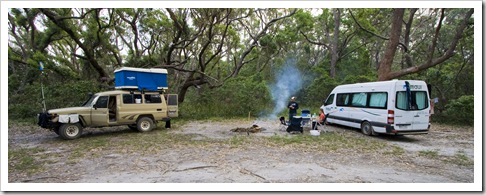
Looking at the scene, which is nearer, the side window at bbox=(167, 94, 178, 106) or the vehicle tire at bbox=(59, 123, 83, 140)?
the vehicle tire at bbox=(59, 123, 83, 140)

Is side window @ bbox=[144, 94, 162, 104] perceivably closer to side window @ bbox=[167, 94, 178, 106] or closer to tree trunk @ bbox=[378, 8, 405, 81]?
side window @ bbox=[167, 94, 178, 106]

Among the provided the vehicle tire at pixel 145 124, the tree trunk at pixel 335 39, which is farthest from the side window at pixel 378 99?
the tree trunk at pixel 335 39

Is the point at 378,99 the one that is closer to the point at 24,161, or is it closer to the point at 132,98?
the point at 132,98

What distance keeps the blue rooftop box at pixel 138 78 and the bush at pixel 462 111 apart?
12232 millimetres

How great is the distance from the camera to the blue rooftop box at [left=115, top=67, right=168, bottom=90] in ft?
26.6

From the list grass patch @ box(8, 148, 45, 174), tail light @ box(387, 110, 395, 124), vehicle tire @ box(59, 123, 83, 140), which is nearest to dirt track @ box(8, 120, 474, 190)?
grass patch @ box(8, 148, 45, 174)

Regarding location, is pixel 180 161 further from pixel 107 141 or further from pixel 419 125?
pixel 419 125

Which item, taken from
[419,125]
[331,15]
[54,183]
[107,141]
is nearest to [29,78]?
[107,141]

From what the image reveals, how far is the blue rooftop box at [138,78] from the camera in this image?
8117 mm

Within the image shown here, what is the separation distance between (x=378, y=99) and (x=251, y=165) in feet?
16.6

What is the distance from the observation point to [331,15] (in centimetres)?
2023

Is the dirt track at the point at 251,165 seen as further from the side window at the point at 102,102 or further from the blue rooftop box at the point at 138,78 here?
the blue rooftop box at the point at 138,78

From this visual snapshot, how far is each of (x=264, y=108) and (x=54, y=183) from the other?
35.9 ft

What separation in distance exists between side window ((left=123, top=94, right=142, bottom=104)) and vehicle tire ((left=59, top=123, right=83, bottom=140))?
1.48 metres
